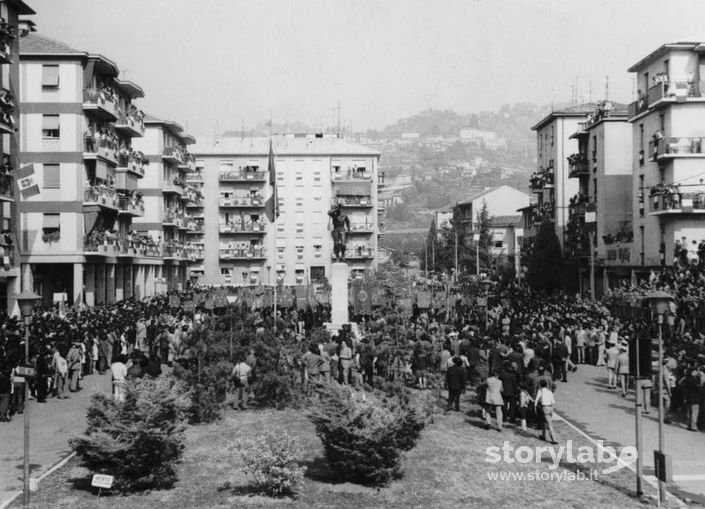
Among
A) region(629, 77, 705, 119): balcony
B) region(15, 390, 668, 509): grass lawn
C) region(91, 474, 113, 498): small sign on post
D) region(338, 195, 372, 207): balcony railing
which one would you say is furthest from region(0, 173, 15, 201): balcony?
region(338, 195, 372, 207): balcony railing

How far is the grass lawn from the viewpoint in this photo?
40.3 feet

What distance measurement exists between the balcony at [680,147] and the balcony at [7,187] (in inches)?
1327

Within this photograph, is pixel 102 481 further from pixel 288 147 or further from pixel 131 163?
pixel 288 147

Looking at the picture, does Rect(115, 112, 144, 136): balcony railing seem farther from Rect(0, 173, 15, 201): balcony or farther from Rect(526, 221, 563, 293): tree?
Rect(526, 221, 563, 293): tree

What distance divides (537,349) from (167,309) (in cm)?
2448

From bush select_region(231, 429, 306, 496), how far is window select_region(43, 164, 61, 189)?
33179mm

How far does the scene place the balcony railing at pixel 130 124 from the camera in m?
48.9

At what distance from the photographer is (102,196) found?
44000 mm

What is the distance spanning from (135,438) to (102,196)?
34.1 m

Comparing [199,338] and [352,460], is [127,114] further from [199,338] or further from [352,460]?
[352,460]

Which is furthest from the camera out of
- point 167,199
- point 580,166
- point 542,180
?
point 542,180

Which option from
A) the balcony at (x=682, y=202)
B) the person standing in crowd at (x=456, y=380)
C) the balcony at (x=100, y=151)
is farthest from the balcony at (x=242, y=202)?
the person standing in crowd at (x=456, y=380)

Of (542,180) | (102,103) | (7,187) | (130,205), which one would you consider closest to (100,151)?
(102,103)

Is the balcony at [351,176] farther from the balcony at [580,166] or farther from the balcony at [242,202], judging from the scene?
the balcony at [580,166]
